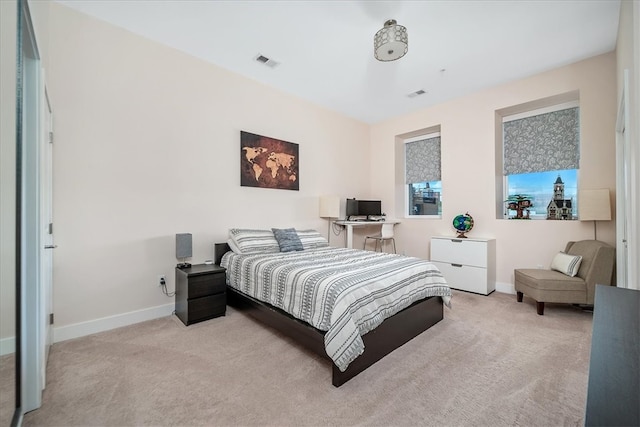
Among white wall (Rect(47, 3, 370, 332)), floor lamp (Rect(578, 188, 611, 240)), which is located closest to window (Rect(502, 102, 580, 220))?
floor lamp (Rect(578, 188, 611, 240))

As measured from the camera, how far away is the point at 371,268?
250 centimetres

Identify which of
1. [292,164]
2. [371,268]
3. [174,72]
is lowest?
[371,268]

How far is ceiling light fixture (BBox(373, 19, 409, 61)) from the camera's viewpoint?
7.93 feet

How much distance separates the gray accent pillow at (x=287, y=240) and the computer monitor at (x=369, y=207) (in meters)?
1.82

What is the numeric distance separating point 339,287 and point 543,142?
3856mm

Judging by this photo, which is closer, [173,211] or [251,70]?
[173,211]

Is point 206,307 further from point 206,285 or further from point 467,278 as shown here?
point 467,278

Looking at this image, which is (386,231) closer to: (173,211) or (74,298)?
(173,211)

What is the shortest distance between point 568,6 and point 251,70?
3368mm

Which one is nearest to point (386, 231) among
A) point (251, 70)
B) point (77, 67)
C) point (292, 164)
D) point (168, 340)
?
point (292, 164)

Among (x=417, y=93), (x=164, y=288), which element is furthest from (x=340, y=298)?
(x=417, y=93)

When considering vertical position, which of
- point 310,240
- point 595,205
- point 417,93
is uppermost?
point 417,93

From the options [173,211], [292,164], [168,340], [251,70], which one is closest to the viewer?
[168,340]

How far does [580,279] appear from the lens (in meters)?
2.94
